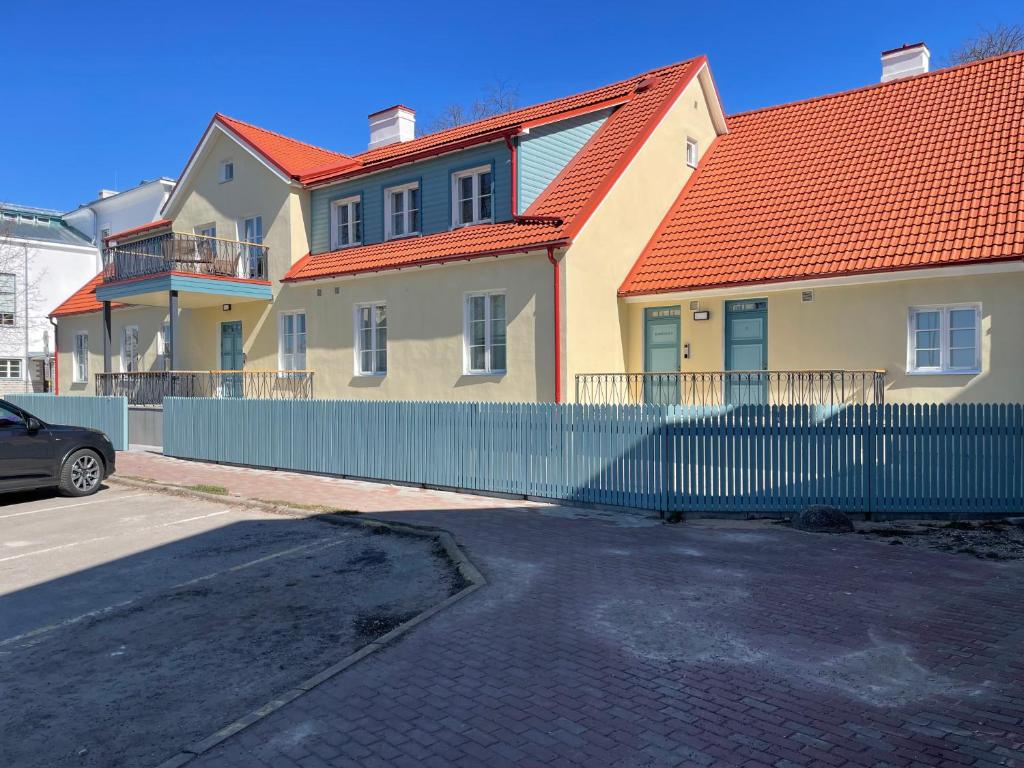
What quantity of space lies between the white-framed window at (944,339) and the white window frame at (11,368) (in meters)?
38.3

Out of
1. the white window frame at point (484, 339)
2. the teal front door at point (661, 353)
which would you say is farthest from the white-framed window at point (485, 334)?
the teal front door at point (661, 353)

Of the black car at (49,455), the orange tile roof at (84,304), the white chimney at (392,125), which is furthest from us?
the orange tile roof at (84,304)

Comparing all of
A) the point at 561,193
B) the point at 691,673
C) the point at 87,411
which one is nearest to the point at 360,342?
the point at 561,193

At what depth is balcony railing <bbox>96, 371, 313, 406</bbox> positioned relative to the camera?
20125mm

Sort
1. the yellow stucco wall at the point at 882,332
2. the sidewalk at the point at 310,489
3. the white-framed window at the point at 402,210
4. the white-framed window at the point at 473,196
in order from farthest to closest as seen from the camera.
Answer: the white-framed window at the point at 402,210 < the white-framed window at the point at 473,196 < the yellow stucco wall at the point at 882,332 < the sidewalk at the point at 310,489

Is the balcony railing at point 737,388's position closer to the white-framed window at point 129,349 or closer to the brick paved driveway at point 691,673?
the brick paved driveway at point 691,673

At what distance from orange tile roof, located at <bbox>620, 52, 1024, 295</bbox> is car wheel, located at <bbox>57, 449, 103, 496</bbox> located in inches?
409

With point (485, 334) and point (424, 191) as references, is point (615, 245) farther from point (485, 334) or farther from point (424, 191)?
point (424, 191)

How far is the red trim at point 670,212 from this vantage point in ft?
53.8

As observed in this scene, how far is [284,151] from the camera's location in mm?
22734

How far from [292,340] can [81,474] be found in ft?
28.0

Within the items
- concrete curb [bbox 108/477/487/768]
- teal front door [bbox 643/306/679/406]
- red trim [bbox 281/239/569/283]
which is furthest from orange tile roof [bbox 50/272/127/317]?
teal front door [bbox 643/306/679/406]

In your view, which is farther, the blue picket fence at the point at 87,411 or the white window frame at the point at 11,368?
the white window frame at the point at 11,368

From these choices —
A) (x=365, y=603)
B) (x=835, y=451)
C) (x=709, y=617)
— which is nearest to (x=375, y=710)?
(x=365, y=603)
